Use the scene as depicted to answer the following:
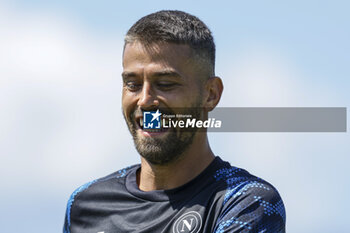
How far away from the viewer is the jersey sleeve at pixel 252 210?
32.0ft

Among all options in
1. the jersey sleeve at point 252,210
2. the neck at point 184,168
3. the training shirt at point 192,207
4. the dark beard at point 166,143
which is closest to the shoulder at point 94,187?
the training shirt at point 192,207

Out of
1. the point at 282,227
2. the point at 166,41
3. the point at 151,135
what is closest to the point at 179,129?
the point at 151,135

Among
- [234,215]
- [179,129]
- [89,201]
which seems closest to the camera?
[234,215]

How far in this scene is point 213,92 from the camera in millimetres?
10906

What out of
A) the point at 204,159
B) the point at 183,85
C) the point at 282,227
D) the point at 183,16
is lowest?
the point at 282,227

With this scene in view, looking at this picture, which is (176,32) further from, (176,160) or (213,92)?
(176,160)

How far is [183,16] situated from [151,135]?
1.69 m

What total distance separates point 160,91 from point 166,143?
2.23 feet

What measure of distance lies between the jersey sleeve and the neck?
712 mm

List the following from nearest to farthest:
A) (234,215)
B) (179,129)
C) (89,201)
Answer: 1. (234,215)
2. (179,129)
3. (89,201)

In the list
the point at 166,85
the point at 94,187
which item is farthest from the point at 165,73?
the point at 94,187

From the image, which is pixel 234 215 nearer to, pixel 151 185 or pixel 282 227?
pixel 282 227

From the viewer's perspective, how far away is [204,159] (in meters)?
10.8

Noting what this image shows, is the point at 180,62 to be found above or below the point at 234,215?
above
